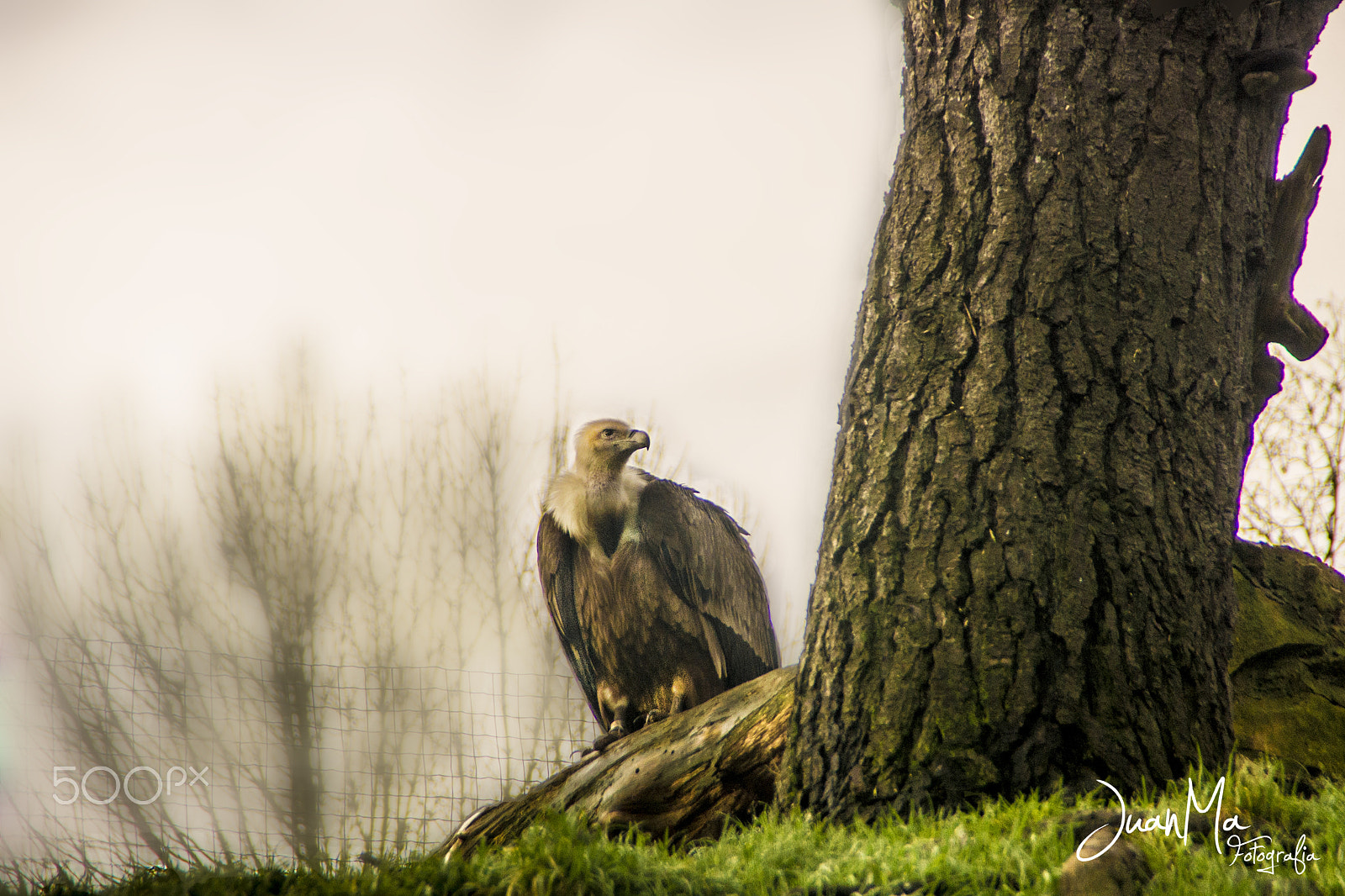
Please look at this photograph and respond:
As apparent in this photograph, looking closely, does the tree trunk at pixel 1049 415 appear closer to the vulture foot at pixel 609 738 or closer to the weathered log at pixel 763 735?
the weathered log at pixel 763 735

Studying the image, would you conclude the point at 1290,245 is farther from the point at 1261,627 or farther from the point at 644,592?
the point at 644,592

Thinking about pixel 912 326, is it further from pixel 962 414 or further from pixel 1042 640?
pixel 1042 640

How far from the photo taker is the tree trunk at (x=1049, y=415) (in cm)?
195

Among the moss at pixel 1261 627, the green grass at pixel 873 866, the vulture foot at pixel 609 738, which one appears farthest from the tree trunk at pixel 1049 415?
the vulture foot at pixel 609 738

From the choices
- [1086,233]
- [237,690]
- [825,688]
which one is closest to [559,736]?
[237,690]

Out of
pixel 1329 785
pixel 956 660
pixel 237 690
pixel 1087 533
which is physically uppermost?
pixel 1087 533

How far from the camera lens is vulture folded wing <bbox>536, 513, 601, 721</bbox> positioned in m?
4.49

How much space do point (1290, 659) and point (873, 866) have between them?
2.38 meters

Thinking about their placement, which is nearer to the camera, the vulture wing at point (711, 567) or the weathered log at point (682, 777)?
the weathered log at point (682, 777)

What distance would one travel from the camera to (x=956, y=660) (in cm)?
200

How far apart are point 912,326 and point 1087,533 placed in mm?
695

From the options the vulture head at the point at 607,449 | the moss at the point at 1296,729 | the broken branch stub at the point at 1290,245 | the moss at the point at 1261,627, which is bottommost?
the moss at the point at 1296,729
